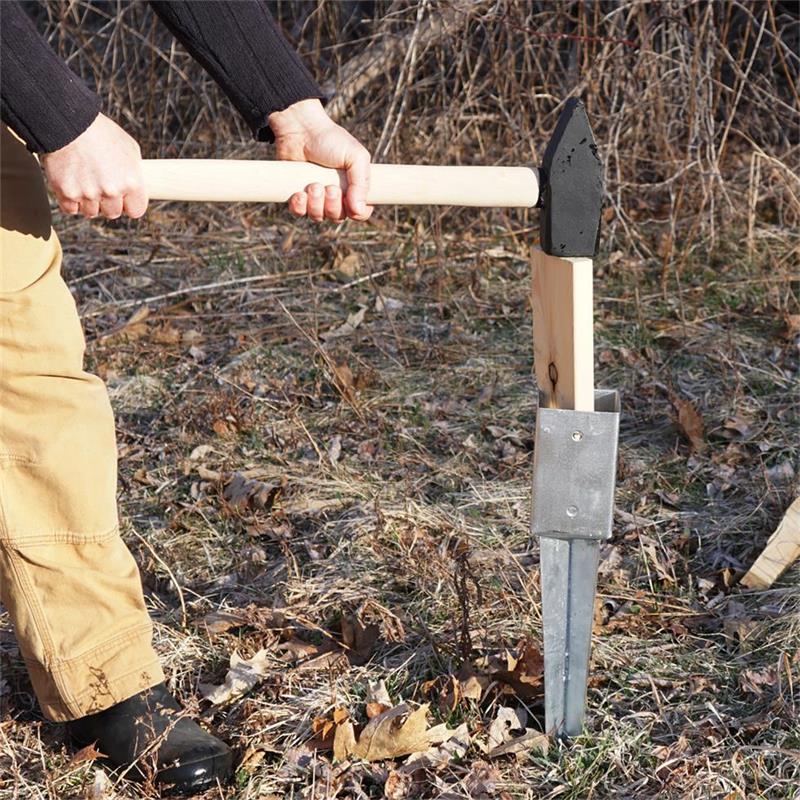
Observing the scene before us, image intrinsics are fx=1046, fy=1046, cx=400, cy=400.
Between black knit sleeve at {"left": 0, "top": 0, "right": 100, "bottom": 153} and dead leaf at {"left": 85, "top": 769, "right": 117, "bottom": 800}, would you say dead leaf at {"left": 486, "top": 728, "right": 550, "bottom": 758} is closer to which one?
dead leaf at {"left": 85, "top": 769, "right": 117, "bottom": 800}

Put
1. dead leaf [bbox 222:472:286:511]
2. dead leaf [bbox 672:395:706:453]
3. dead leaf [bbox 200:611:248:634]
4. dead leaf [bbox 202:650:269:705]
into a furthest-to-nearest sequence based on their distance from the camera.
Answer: dead leaf [bbox 672:395:706:453], dead leaf [bbox 222:472:286:511], dead leaf [bbox 200:611:248:634], dead leaf [bbox 202:650:269:705]

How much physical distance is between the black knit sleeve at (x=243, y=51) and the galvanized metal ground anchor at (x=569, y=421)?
0.55 m

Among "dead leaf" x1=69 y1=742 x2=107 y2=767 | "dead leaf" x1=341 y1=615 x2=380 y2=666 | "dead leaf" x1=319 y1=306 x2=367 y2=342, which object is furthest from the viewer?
"dead leaf" x1=319 y1=306 x2=367 y2=342

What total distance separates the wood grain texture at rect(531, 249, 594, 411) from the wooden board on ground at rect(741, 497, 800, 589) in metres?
0.98

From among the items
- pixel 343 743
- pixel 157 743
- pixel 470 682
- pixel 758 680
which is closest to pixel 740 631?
pixel 758 680

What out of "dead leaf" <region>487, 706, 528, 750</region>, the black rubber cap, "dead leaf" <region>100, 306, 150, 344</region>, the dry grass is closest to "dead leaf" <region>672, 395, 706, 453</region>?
the dry grass

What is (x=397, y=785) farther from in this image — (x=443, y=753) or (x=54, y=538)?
(x=54, y=538)

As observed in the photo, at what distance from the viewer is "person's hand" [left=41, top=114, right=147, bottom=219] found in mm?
1815

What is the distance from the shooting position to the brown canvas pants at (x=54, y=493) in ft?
6.59

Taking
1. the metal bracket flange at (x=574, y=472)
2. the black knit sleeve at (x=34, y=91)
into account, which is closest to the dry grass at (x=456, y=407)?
the metal bracket flange at (x=574, y=472)

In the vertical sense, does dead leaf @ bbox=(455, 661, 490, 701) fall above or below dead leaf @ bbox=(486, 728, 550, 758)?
above

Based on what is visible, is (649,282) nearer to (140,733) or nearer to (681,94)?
(681,94)

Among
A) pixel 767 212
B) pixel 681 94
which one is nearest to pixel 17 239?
pixel 681 94

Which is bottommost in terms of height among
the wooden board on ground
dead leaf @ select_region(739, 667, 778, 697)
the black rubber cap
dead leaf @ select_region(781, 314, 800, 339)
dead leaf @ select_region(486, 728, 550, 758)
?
dead leaf @ select_region(486, 728, 550, 758)
